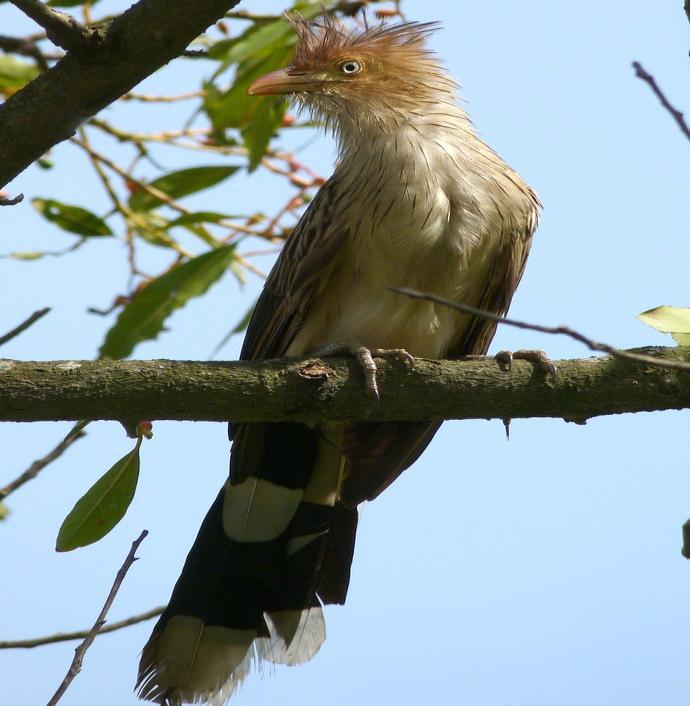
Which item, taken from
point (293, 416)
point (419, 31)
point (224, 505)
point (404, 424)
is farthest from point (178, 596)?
point (419, 31)

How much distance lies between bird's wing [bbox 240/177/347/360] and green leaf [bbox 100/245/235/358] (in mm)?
332

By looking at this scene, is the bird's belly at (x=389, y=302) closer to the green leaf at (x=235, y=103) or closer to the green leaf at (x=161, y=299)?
the green leaf at (x=161, y=299)

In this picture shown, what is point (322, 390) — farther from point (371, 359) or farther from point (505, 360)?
point (505, 360)

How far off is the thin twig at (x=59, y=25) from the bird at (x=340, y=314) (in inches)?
59.6

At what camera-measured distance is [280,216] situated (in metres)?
4.60

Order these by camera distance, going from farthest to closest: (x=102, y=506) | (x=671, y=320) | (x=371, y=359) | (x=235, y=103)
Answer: (x=235, y=103) → (x=102, y=506) → (x=371, y=359) → (x=671, y=320)

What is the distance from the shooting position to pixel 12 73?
167 inches

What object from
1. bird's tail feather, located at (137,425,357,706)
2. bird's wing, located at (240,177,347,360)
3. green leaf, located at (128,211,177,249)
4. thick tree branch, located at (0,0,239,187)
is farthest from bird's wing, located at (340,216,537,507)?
thick tree branch, located at (0,0,239,187)

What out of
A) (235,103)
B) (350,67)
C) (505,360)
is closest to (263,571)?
(505,360)

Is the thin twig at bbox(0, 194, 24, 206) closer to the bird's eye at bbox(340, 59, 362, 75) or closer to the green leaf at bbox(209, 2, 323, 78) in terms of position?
the green leaf at bbox(209, 2, 323, 78)

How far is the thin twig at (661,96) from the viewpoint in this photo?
2139mm

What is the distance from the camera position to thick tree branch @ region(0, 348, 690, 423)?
2576 mm

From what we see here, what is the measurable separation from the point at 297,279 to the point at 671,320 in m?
1.51

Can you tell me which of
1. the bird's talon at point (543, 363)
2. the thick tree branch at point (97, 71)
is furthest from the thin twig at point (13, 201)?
the bird's talon at point (543, 363)
